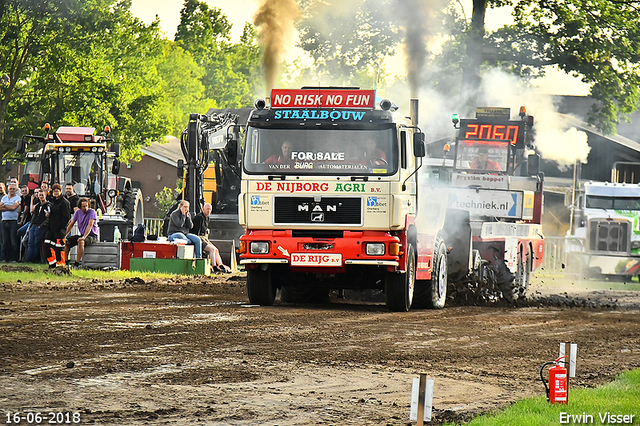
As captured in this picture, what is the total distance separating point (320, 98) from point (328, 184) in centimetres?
143

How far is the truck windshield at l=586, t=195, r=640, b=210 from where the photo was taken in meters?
33.2

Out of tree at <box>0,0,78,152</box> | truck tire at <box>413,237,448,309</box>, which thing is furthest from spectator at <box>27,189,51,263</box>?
tree at <box>0,0,78,152</box>

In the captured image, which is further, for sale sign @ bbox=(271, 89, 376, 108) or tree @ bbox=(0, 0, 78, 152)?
tree @ bbox=(0, 0, 78, 152)

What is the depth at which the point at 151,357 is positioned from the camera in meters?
9.79

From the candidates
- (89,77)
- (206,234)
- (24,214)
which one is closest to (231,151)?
(206,234)

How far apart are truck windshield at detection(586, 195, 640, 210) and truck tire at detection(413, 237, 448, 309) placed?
17533mm

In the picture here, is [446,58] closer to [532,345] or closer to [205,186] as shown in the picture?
[205,186]

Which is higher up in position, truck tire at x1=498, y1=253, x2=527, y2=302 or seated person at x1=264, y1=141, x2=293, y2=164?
seated person at x1=264, y1=141, x2=293, y2=164

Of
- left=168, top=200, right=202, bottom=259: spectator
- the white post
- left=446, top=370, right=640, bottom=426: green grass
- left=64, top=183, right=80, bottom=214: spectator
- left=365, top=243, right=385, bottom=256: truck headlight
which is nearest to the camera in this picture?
the white post

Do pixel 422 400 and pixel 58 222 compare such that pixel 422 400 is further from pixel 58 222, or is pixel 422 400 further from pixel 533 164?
pixel 533 164

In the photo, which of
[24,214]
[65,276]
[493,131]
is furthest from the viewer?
[24,214]

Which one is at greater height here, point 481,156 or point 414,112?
point 414,112

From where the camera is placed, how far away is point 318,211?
15078 millimetres

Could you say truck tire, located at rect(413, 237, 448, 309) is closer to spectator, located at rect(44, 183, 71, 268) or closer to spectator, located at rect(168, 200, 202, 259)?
spectator, located at rect(168, 200, 202, 259)
